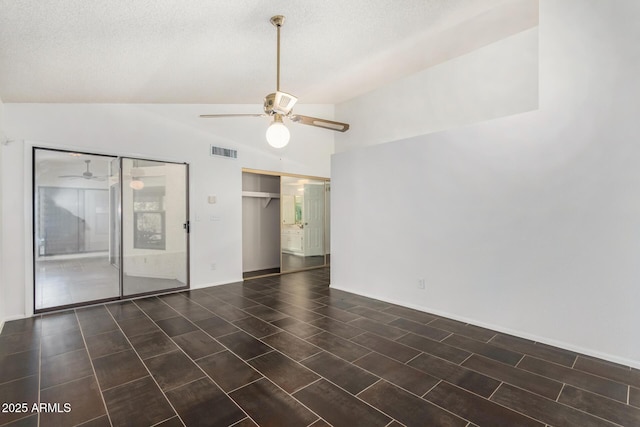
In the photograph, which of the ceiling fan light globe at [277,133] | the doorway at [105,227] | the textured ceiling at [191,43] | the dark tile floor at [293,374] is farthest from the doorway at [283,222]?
the ceiling fan light globe at [277,133]

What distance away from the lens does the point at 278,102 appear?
9.61 ft

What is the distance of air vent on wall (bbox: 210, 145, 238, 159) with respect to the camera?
5386 mm

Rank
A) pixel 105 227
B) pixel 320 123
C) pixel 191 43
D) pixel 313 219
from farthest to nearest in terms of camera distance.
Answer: pixel 313 219 → pixel 320 123 → pixel 105 227 → pixel 191 43

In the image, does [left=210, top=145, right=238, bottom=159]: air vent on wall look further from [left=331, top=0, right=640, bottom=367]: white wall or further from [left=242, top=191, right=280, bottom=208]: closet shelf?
[left=331, top=0, right=640, bottom=367]: white wall

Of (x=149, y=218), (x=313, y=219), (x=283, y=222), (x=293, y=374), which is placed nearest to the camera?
(x=293, y=374)

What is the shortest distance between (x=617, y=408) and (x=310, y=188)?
5.73m

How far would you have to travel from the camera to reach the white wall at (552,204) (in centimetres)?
272

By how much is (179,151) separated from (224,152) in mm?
765

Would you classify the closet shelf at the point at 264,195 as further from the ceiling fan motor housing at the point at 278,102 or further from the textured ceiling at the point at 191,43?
the ceiling fan motor housing at the point at 278,102

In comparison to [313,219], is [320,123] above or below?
above

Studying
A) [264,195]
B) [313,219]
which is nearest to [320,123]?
[264,195]

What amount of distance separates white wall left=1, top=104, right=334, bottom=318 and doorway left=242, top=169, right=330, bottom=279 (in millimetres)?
507

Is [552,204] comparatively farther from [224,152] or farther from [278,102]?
[224,152]

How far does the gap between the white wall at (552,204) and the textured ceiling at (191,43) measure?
1090 millimetres
